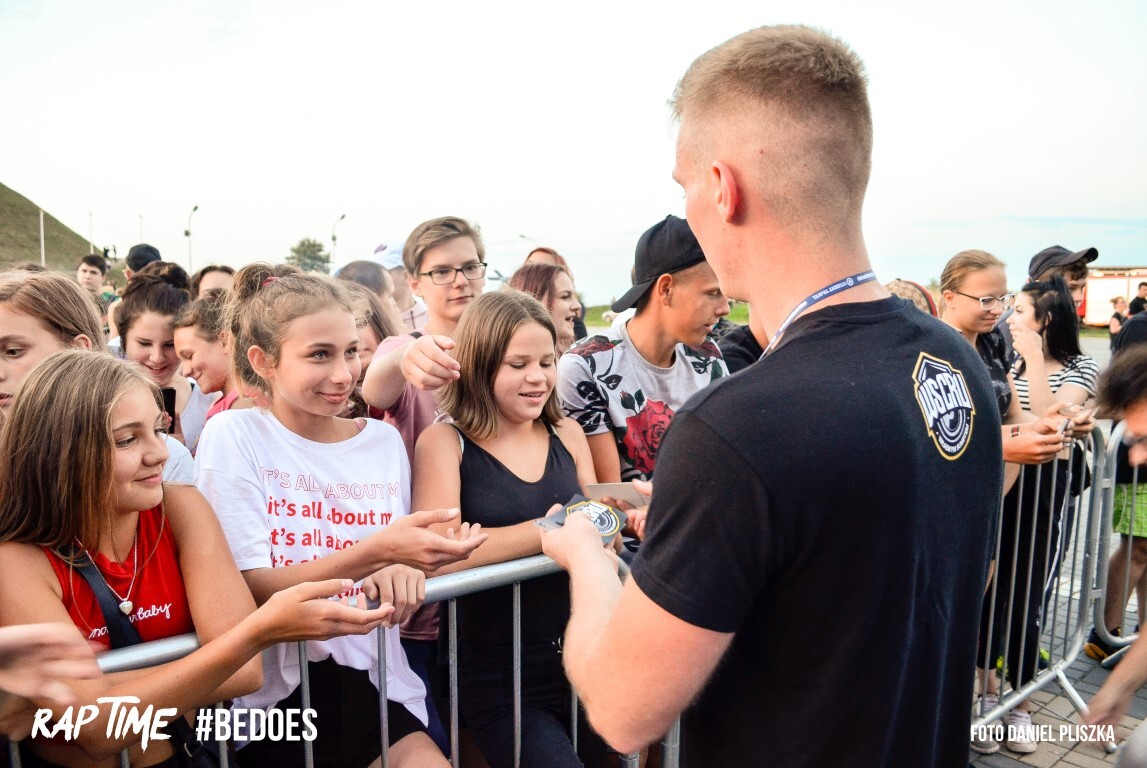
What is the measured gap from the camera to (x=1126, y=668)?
2279mm

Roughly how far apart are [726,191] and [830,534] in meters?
0.63

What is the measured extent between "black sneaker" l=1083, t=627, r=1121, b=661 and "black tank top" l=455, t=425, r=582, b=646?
4.12 meters

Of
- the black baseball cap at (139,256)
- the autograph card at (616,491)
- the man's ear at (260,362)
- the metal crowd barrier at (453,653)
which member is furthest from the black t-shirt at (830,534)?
the black baseball cap at (139,256)

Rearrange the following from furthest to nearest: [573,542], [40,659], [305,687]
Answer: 1. [305,687]
2. [573,542]
3. [40,659]

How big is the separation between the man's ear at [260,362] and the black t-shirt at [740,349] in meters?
1.96

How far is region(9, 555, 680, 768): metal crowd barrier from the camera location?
72.1 inches

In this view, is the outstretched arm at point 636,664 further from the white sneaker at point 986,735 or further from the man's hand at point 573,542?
the white sneaker at point 986,735

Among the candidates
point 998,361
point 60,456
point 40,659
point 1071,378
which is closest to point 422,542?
point 60,456

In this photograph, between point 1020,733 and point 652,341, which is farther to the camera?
point 1020,733

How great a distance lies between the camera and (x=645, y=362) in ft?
11.5

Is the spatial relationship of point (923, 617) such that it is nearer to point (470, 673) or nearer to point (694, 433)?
point (694, 433)

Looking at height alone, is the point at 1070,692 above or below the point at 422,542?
→ below

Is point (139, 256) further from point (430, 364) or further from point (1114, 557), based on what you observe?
point (1114, 557)

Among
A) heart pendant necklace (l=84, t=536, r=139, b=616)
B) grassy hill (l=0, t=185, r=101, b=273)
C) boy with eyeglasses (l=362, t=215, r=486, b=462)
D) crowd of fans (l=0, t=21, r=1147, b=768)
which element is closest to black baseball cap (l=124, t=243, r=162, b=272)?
crowd of fans (l=0, t=21, r=1147, b=768)
